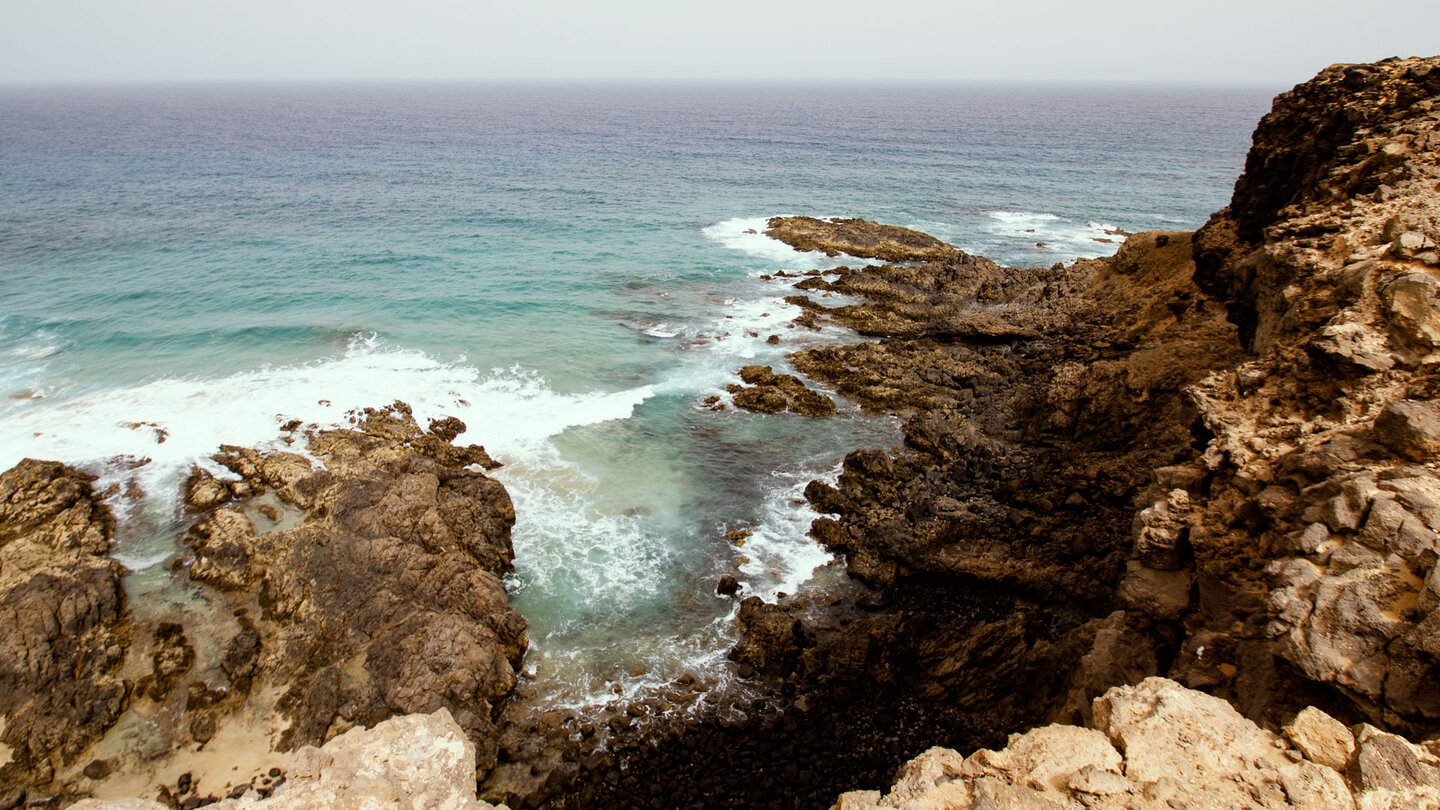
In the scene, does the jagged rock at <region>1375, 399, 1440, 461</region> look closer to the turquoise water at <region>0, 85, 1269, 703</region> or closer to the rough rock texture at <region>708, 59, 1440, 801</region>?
the rough rock texture at <region>708, 59, 1440, 801</region>

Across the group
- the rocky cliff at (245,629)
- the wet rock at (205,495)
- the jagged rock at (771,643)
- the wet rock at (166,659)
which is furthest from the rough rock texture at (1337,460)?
the wet rock at (205,495)

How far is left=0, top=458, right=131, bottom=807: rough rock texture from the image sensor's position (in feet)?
48.0

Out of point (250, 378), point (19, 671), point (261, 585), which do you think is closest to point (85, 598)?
point (19, 671)

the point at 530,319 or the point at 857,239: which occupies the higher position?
the point at 857,239

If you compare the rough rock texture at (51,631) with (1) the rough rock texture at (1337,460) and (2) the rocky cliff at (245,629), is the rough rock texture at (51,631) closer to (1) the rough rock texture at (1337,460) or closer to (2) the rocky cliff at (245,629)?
(2) the rocky cliff at (245,629)

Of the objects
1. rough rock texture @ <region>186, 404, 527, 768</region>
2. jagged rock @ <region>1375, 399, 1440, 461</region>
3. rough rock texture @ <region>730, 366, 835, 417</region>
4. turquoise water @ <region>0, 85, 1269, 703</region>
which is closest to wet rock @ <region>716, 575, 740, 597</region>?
turquoise water @ <region>0, 85, 1269, 703</region>

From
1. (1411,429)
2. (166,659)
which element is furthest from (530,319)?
(1411,429)

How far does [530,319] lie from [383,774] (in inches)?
1275

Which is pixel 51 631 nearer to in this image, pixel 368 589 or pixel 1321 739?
pixel 368 589

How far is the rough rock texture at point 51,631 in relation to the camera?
14617mm

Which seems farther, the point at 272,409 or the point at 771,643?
the point at 272,409

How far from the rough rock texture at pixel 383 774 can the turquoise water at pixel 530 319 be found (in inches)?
338

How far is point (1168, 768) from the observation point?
736 centimetres

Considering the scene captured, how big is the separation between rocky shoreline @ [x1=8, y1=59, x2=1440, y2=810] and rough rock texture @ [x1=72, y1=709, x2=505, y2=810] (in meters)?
0.28
